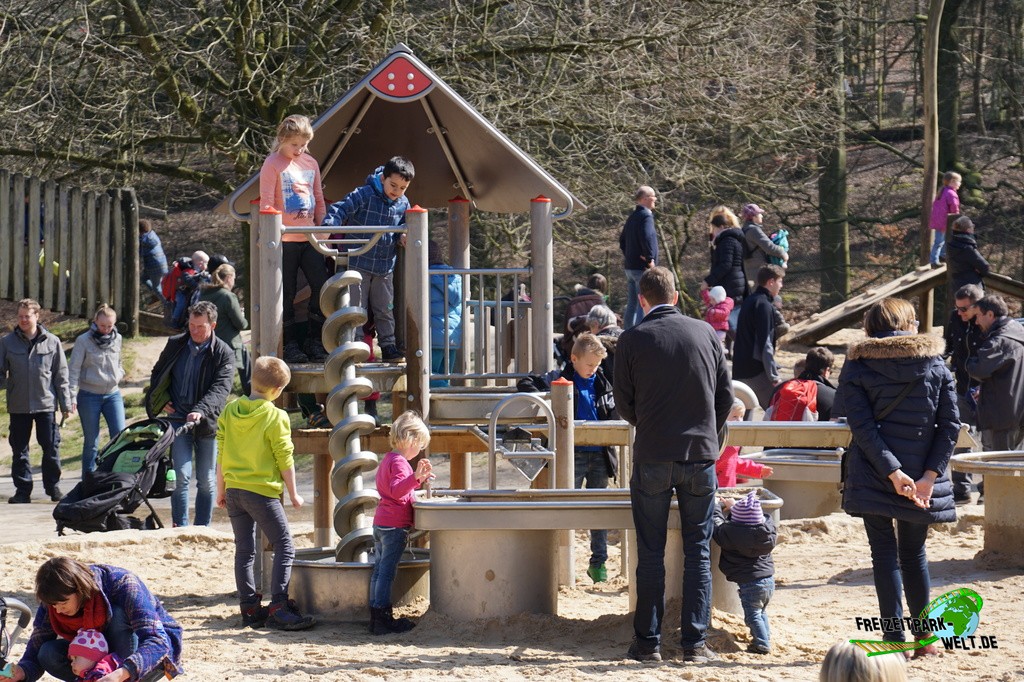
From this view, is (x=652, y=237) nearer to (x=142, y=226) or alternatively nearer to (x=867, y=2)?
(x=142, y=226)

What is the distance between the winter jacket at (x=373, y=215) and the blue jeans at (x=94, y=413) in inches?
185

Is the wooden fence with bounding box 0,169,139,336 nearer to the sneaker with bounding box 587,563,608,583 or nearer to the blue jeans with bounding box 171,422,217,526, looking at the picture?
the blue jeans with bounding box 171,422,217,526

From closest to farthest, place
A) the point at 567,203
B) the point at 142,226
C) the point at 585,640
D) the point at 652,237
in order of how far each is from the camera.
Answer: the point at 585,640, the point at 567,203, the point at 652,237, the point at 142,226

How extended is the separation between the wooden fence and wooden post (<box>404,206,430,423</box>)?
9.45 meters

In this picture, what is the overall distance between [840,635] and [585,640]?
126 cm

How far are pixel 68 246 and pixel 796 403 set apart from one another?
10.4 meters

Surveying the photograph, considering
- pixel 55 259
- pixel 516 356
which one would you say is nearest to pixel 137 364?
pixel 55 259

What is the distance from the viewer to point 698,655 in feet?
22.7

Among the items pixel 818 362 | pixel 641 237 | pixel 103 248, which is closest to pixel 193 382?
pixel 818 362

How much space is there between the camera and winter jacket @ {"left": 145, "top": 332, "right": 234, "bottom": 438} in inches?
415

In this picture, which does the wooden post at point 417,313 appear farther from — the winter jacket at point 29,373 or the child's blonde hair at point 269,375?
the winter jacket at point 29,373

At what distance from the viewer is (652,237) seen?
14867 millimetres

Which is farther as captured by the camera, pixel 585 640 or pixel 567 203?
pixel 567 203

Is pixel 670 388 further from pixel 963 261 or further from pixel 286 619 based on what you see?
pixel 963 261
